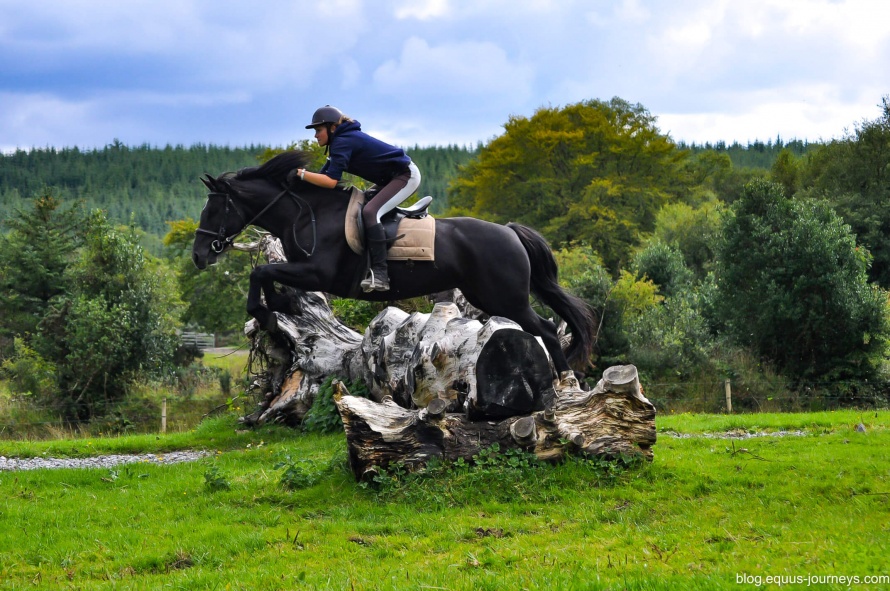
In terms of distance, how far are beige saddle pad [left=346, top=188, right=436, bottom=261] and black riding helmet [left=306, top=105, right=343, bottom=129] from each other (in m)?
0.97

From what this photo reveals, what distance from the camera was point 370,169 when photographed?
9.71 metres

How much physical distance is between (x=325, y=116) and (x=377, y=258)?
1760 millimetres

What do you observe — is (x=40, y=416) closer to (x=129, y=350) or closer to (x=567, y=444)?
(x=129, y=350)

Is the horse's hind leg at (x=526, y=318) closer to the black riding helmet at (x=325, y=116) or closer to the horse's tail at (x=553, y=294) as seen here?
the horse's tail at (x=553, y=294)

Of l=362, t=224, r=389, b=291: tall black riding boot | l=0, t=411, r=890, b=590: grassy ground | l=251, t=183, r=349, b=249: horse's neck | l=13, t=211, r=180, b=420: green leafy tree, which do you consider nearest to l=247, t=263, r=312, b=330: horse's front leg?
l=251, t=183, r=349, b=249: horse's neck

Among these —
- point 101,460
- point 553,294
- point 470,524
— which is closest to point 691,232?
point 553,294

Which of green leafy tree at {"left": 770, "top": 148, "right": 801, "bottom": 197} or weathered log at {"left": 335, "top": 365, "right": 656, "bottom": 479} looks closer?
weathered log at {"left": 335, "top": 365, "right": 656, "bottom": 479}

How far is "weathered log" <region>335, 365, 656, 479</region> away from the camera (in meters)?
8.48

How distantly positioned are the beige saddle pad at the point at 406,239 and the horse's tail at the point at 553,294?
53.9 inches

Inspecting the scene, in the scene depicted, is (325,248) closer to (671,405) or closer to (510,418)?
(510,418)

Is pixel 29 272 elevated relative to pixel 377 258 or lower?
elevated

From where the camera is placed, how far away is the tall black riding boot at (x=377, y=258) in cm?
934

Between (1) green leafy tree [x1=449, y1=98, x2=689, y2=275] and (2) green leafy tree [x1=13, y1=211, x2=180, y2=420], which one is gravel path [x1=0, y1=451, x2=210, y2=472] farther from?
(1) green leafy tree [x1=449, y1=98, x2=689, y2=275]

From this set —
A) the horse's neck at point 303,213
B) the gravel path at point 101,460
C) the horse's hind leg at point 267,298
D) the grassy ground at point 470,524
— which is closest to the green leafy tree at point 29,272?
the gravel path at point 101,460
